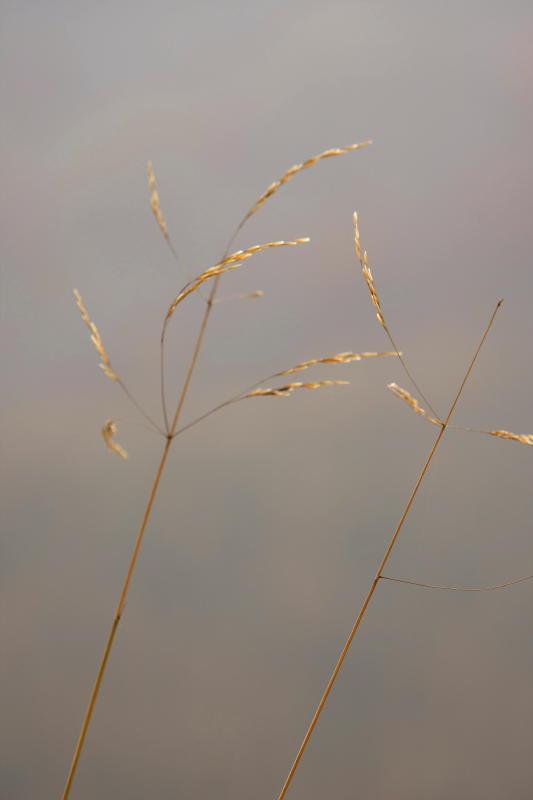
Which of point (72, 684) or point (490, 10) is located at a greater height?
point (490, 10)

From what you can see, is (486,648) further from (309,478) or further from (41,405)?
(41,405)

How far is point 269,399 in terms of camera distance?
1437 mm

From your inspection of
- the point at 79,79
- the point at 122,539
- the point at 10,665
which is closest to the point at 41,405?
the point at 122,539

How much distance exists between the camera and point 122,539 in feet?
4.56

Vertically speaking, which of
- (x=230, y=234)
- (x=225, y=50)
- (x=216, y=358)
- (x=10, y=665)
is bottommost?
(x=10, y=665)

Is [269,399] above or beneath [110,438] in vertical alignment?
beneath

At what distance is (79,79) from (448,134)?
26.7 inches

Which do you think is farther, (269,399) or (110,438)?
(269,399)

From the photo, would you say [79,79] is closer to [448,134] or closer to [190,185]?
[190,185]

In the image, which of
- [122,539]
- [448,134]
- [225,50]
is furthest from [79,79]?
[122,539]

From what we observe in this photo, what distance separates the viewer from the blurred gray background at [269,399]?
52.9 inches

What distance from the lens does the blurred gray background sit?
134 centimetres

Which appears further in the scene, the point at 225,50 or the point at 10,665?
the point at 225,50

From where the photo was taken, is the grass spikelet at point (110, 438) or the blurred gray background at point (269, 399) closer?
the grass spikelet at point (110, 438)
